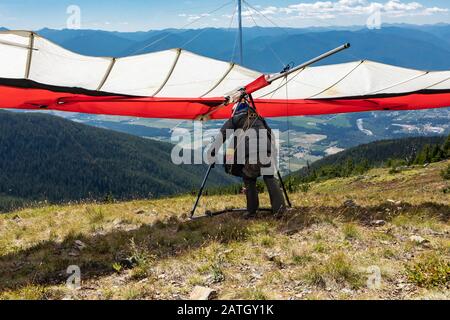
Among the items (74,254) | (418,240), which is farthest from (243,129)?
(74,254)

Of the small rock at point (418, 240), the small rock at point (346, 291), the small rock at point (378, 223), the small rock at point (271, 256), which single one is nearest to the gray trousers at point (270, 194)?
the small rock at point (378, 223)

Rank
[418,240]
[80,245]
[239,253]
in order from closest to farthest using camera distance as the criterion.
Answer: [239,253]
[418,240]
[80,245]

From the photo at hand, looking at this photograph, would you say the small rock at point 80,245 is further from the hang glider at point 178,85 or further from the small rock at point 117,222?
the hang glider at point 178,85

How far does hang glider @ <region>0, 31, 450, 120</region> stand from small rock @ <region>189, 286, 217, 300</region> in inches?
204

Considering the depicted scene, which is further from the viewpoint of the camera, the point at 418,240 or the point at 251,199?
the point at 251,199

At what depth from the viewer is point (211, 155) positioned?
9.40 m

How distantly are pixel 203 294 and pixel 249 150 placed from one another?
4502 millimetres

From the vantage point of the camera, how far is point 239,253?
7109 millimetres

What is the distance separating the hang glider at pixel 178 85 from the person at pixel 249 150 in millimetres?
884

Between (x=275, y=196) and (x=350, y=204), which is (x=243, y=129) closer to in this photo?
(x=275, y=196)

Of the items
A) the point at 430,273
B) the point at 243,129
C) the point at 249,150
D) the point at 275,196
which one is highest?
the point at 243,129

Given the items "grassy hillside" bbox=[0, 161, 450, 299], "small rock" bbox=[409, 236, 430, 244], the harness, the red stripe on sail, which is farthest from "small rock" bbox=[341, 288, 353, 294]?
the red stripe on sail

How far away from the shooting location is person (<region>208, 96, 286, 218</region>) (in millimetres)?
9320
